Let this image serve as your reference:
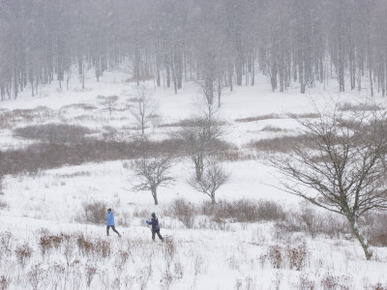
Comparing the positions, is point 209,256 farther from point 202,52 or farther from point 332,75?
point 332,75

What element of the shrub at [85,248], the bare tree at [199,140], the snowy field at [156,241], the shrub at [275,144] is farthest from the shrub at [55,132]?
the shrub at [85,248]

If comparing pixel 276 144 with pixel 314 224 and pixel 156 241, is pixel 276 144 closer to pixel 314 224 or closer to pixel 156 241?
pixel 314 224

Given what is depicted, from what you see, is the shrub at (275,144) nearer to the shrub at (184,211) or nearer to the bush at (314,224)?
the bush at (314,224)

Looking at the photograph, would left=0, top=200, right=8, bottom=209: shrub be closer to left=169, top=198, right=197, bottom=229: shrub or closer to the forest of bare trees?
left=169, top=198, right=197, bottom=229: shrub

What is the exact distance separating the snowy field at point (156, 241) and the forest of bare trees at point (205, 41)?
1351cm

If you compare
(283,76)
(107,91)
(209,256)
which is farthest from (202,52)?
(209,256)

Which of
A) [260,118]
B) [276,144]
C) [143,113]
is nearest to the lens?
[276,144]

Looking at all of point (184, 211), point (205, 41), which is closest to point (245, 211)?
point (184, 211)

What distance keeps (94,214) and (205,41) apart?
40.4 metres

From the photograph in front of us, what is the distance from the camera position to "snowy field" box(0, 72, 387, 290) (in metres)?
5.73

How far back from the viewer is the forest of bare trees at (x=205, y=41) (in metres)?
49.3

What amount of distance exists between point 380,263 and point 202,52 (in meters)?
44.5

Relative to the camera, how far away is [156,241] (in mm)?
9844

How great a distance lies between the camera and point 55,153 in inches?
1079
